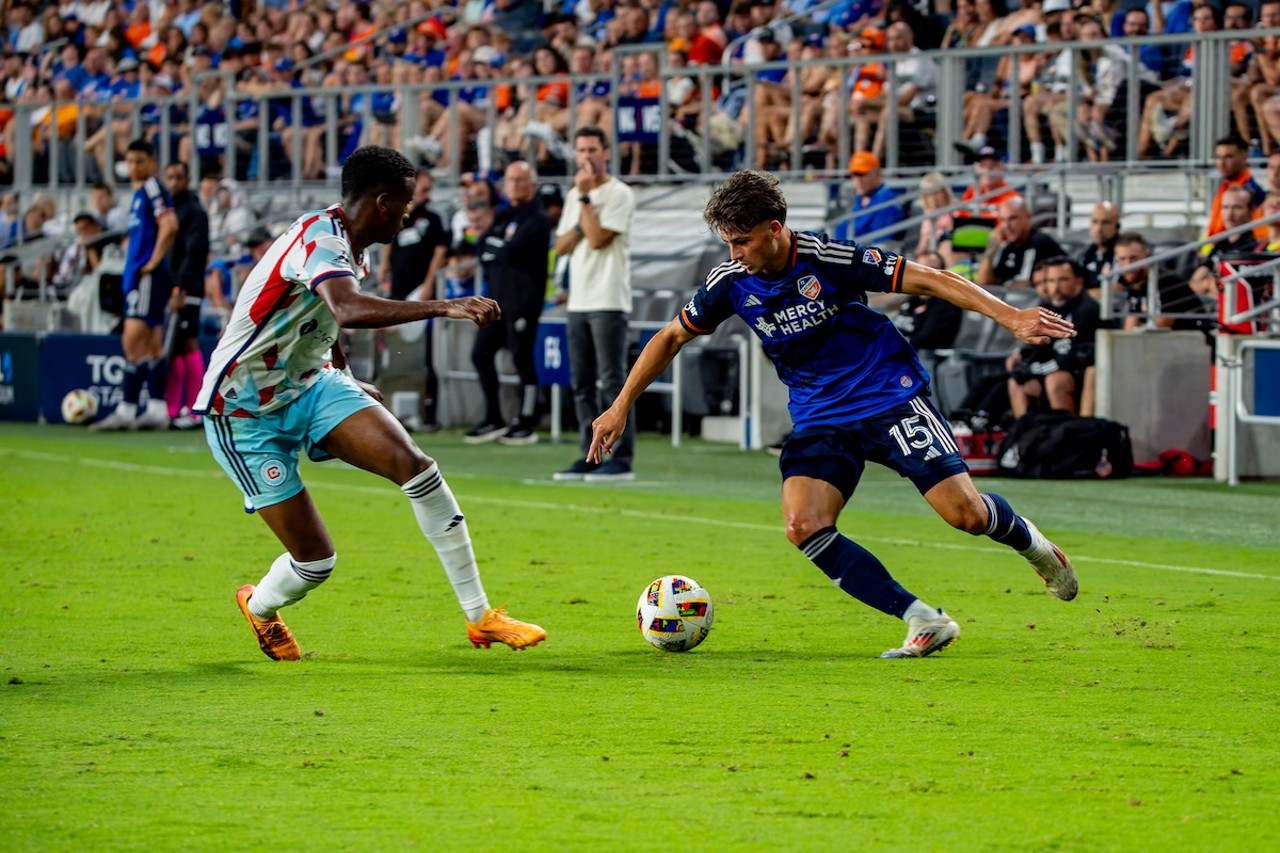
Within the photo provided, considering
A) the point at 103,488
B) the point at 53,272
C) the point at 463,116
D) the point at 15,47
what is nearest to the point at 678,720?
the point at 103,488

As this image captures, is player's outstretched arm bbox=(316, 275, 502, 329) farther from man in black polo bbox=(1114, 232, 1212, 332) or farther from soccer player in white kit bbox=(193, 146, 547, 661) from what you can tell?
man in black polo bbox=(1114, 232, 1212, 332)

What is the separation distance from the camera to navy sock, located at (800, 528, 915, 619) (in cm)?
715

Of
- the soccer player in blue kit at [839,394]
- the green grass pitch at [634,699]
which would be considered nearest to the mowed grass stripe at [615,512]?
the green grass pitch at [634,699]

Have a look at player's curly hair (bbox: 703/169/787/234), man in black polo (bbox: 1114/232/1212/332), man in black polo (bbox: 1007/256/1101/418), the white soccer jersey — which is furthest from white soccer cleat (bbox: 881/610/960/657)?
man in black polo (bbox: 1114/232/1212/332)

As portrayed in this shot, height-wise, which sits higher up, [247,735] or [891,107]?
[891,107]

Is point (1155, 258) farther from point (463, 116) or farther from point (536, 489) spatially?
point (463, 116)

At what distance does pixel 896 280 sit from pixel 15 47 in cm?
3175

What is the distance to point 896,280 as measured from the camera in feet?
23.3

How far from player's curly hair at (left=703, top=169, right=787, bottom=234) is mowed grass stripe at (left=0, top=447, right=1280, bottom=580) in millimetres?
3796

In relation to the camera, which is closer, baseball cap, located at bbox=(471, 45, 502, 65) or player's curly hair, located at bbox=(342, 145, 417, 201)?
player's curly hair, located at bbox=(342, 145, 417, 201)

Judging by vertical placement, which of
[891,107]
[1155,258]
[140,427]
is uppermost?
[891,107]

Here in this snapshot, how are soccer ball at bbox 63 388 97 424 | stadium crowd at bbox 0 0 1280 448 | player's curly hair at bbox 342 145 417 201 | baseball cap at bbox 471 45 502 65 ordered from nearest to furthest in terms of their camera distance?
player's curly hair at bbox 342 145 417 201
stadium crowd at bbox 0 0 1280 448
soccer ball at bbox 63 388 97 424
baseball cap at bbox 471 45 502 65

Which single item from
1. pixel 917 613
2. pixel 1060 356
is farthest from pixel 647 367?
pixel 1060 356

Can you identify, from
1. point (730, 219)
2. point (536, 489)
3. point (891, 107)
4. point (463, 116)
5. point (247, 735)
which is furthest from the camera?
point (463, 116)
